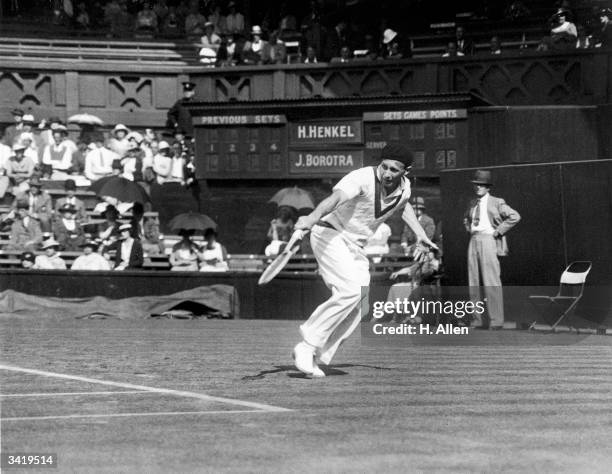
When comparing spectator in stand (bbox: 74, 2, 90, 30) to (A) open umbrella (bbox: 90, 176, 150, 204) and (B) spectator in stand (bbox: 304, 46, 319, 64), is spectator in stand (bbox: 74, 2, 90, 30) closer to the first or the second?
(B) spectator in stand (bbox: 304, 46, 319, 64)

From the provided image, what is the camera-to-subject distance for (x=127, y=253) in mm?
24188

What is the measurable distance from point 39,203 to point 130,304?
472 centimetres

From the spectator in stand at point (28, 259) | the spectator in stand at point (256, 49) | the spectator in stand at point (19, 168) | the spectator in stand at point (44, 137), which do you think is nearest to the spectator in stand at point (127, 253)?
the spectator in stand at point (28, 259)

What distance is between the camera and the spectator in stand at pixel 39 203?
26.1m

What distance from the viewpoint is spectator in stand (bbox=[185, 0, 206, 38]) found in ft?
120

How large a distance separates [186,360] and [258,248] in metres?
16.0

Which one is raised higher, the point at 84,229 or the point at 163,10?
the point at 163,10

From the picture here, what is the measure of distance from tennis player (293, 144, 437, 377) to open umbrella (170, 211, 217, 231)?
46.6 feet

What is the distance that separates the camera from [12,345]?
15250 millimetres


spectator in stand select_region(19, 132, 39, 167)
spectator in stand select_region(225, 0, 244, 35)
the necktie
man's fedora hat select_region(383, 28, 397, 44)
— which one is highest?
spectator in stand select_region(225, 0, 244, 35)

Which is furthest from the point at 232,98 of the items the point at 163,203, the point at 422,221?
the point at 422,221

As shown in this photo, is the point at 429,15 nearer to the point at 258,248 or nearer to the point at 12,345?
the point at 258,248

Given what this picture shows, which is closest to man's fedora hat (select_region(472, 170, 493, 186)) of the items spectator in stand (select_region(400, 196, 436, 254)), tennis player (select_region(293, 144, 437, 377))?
spectator in stand (select_region(400, 196, 436, 254))

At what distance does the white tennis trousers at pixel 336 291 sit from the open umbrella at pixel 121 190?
15330mm
